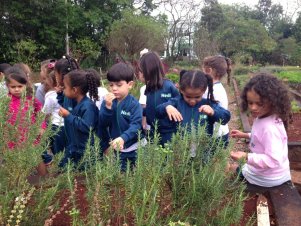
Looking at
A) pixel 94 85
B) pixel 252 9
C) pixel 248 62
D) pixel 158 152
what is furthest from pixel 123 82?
pixel 252 9

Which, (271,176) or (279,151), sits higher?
(279,151)

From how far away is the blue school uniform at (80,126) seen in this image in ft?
10.2

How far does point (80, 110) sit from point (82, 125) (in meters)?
0.21

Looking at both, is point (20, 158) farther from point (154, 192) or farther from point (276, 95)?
point (276, 95)

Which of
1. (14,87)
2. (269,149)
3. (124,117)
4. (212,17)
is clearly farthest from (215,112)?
(212,17)

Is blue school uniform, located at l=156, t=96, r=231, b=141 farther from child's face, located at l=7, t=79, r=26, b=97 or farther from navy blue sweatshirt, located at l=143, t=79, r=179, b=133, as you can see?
child's face, located at l=7, t=79, r=26, b=97

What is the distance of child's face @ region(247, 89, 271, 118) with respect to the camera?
2.85 meters

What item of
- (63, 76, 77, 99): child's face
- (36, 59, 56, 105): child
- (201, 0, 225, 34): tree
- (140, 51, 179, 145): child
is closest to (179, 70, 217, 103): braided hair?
(140, 51, 179, 145): child

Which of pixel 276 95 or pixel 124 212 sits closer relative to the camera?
pixel 124 212

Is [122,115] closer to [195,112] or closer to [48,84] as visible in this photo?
[195,112]

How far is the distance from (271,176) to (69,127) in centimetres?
169

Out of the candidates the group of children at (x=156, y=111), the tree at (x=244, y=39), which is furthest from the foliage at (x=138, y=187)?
the tree at (x=244, y=39)

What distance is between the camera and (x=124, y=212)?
185 cm

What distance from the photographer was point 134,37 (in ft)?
84.1
